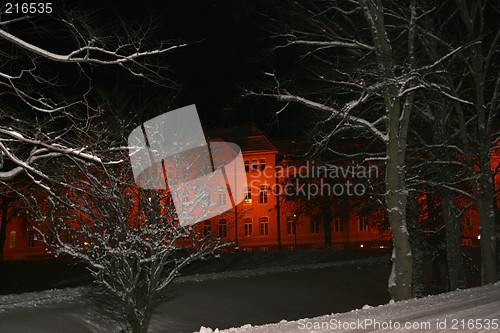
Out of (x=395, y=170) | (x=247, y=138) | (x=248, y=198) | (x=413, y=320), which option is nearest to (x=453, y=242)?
(x=395, y=170)

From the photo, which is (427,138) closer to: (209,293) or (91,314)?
(209,293)

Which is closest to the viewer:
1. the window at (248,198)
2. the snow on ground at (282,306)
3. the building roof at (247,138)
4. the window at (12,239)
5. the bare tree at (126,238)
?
the snow on ground at (282,306)

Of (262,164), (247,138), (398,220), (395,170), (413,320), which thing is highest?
(247,138)

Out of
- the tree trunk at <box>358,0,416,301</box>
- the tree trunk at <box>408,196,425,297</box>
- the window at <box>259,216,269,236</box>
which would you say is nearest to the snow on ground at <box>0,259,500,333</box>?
the tree trunk at <box>358,0,416,301</box>

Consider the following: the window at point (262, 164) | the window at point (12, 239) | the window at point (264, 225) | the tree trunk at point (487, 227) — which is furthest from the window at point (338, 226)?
the tree trunk at point (487, 227)

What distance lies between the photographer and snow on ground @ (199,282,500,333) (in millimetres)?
8898

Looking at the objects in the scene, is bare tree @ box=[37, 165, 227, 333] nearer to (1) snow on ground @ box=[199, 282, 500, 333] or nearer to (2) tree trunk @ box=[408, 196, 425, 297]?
(1) snow on ground @ box=[199, 282, 500, 333]

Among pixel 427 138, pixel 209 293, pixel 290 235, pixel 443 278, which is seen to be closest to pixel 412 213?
pixel 427 138

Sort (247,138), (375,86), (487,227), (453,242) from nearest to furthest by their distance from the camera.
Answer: (375,86), (487,227), (453,242), (247,138)

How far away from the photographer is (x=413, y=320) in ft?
31.7

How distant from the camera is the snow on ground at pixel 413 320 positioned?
890 cm

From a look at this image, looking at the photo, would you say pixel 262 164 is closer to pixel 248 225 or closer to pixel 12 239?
pixel 248 225

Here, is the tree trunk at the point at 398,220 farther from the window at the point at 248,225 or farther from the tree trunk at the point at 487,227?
the window at the point at 248,225

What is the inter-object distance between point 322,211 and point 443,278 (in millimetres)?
11049
